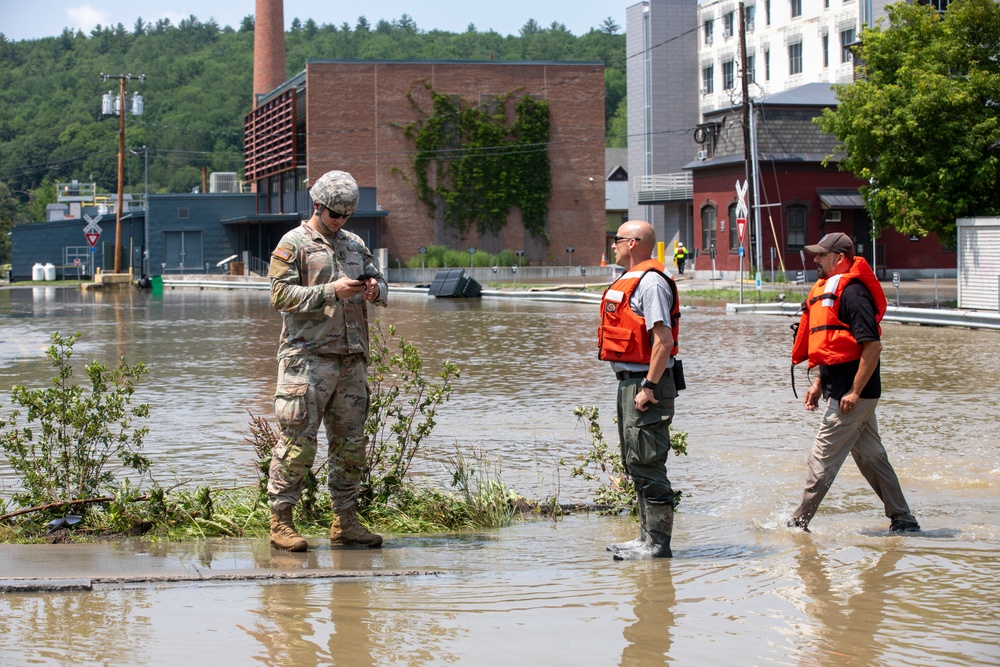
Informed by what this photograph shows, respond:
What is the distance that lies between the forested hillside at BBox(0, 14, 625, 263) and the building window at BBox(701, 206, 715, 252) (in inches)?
2877

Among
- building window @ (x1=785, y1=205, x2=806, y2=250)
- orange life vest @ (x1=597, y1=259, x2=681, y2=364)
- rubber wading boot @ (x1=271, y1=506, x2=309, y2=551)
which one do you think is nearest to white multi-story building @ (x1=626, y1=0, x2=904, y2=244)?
building window @ (x1=785, y1=205, x2=806, y2=250)

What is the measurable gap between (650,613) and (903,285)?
41753 mm

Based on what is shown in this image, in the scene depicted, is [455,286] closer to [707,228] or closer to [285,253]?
[707,228]

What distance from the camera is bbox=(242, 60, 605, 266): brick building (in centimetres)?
6278

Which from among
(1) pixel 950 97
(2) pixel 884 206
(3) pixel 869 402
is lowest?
(3) pixel 869 402

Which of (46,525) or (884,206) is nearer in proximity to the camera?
(46,525)

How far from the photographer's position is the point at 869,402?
733 cm

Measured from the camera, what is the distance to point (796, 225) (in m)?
48.6

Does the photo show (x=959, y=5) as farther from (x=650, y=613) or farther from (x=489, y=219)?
(x=489, y=219)

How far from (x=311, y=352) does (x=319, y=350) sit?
5 cm

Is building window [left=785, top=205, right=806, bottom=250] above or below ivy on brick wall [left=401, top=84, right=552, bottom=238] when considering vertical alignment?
below

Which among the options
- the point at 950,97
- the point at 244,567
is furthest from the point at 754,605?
the point at 950,97

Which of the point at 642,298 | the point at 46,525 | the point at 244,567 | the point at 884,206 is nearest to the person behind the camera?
the point at 244,567

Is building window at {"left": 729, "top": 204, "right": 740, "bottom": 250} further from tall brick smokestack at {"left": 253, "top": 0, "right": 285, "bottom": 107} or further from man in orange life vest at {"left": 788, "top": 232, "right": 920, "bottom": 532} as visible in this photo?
man in orange life vest at {"left": 788, "top": 232, "right": 920, "bottom": 532}
